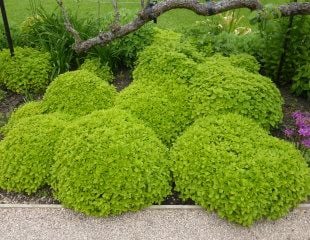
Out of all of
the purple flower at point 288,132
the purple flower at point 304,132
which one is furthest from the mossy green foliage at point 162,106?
the purple flower at point 304,132

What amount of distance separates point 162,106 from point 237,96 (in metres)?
0.69

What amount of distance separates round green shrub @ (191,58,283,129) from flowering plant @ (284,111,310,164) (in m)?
0.16

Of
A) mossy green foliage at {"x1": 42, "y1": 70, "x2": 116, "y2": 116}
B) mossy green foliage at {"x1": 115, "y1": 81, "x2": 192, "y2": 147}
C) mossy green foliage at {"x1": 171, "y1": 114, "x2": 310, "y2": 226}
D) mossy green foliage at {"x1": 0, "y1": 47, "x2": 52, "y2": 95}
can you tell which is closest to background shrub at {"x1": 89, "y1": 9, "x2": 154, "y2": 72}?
mossy green foliage at {"x1": 0, "y1": 47, "x2": 52, "y2": 95}

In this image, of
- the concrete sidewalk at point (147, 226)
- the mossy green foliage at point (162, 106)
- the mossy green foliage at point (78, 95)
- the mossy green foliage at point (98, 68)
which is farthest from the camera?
the mossy green foliage at point (98, 68)

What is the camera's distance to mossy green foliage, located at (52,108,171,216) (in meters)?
3.19

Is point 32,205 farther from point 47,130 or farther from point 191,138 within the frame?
point 191,138

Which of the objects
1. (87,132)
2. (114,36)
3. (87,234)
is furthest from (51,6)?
(87,234)

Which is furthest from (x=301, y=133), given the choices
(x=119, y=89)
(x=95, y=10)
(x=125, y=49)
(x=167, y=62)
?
(x=95, y=10)

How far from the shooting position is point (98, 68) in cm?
488

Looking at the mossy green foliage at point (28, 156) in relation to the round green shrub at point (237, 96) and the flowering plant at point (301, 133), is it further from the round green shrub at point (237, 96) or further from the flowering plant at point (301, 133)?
the flowering plant at point (301, 133)

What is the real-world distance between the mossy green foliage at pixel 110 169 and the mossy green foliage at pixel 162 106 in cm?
28

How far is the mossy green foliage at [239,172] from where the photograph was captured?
10.1 ft

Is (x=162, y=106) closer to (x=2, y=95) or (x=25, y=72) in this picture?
(x=25, y=72)

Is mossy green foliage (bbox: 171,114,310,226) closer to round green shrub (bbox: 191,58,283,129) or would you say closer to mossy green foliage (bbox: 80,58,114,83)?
round green shrub (bbox: 191,58,283,129)
